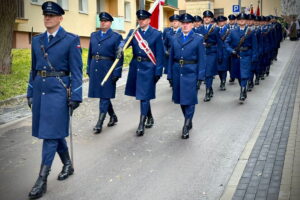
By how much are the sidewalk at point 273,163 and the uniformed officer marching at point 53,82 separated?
2013mm

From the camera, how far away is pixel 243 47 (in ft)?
39.1

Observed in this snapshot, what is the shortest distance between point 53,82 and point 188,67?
3.17 m

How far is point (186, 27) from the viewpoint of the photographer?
8.11 metres

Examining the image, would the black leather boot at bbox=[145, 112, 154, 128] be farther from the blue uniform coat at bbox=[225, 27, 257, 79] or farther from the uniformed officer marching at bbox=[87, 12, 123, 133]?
the blue uniform coat at bbox=[225, 27, 257, 79]

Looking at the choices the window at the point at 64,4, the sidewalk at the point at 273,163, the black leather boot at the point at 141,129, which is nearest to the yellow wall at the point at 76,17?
the window at the point at 64,4

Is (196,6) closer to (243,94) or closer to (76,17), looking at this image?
(76,17)

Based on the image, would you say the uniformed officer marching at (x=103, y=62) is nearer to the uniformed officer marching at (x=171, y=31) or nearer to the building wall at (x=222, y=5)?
the uniformed officer marching at (x=171, y=31)

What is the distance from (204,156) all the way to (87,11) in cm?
2399

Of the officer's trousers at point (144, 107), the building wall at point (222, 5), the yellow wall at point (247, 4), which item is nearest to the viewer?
the officer's trousers at point (144, 107)

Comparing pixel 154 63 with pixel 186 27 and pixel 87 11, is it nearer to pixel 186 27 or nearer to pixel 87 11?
pixel 186 27

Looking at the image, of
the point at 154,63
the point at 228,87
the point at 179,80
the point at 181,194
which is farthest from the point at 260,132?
the point at 228,87

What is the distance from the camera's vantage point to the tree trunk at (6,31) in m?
15.1

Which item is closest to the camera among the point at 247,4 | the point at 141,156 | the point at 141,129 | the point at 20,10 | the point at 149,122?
the point at 141,156

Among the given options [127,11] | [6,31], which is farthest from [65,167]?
[127,11]
